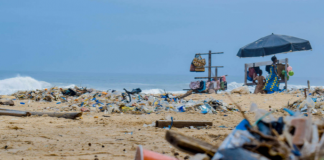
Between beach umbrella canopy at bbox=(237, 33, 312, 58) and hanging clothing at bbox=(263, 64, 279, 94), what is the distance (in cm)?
79

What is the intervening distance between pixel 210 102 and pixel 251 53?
19.0 ft

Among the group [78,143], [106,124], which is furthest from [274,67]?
[78,143]

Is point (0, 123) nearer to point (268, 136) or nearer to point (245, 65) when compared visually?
point (268, 136)

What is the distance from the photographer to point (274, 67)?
11.2 meters

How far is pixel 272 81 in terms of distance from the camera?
11297mm

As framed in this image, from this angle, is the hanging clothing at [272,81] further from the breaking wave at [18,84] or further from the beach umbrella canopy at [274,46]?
the breaking wave at [18,84]

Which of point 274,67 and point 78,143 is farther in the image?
point 274,67

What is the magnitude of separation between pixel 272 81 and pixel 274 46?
157 centimetres

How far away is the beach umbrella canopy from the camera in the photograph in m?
11.3

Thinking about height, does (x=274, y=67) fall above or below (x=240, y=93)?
above

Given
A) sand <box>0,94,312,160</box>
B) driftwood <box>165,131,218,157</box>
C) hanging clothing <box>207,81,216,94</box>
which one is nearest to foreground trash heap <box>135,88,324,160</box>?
driftwood <box>165,131,218,157</box>

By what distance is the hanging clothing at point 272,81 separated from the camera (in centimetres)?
1119

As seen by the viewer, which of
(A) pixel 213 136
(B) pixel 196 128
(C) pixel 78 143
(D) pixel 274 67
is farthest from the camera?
(D) pixel 274 67

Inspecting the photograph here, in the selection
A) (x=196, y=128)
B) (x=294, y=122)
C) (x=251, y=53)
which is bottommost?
(x=196, y=128)
